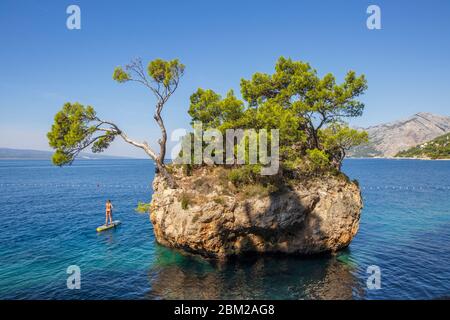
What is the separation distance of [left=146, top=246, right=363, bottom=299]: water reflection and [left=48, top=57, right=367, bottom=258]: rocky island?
1.70 m

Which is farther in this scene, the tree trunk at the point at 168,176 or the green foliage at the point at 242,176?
the tree trunk at the point at 168,176

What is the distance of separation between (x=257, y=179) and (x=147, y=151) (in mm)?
12213

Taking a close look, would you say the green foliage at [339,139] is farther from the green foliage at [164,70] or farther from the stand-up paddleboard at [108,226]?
the stand-up paddleboard at [108,226]

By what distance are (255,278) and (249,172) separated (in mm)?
9967

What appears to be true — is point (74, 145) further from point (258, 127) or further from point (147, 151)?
point (258, 127)

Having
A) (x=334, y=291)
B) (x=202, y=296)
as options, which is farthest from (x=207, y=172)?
(x=334, y=291)

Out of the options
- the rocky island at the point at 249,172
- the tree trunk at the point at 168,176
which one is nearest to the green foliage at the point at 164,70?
the rocky island at the point at 249,172

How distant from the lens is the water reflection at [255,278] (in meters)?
20.8

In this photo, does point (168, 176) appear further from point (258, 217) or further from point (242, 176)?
point (258, 217)

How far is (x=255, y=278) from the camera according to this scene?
2333 centimetres

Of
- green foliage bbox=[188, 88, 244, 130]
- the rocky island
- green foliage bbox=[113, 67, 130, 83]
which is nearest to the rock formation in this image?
the rocky island

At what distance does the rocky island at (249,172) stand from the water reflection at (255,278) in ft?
5.59

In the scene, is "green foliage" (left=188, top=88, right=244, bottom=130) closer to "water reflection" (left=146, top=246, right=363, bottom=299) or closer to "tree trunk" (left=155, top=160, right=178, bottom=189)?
"tree trunk" (left=155, top=160, right=178, bottom=189)

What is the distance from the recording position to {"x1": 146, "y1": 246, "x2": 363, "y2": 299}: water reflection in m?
20.8
